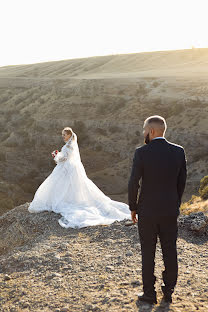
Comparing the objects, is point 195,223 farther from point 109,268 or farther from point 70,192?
point 70,192

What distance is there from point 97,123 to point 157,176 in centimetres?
2890

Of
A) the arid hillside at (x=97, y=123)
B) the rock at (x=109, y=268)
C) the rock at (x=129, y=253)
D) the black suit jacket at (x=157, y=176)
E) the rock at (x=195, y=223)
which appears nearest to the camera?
the black suit jacket at (x=157, y=176)

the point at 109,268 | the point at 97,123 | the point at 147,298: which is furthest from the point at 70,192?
the point at 97,123

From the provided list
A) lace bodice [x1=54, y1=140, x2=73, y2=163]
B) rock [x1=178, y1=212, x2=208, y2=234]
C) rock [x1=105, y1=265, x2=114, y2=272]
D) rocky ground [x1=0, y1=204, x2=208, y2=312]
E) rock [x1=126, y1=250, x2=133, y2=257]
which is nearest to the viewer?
rocky ground [x1=0, y1=204, x2=208, y2=312]

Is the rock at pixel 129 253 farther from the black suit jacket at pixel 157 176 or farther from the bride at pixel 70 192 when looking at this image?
the bride at pixel 70 192

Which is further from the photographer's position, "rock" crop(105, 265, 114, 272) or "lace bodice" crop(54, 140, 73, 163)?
"lace bodice" crop(54, 140, 73, 163)

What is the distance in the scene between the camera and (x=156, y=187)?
3.27 meters

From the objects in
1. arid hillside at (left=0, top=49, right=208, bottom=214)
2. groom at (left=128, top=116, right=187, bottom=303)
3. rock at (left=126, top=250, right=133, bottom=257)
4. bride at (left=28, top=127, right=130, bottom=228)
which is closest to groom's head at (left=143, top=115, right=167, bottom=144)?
groom at (left=128, top=116, right=187, bottom=303)

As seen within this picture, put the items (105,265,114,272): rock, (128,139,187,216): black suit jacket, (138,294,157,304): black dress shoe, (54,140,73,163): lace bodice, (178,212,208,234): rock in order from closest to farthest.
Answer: (128,139,187,216): black suit jacket, (138,294,157,304): black dress shoe, (105,265,114,272): rock, (178,212,208,234): rock, (54,140,73,163): lace bodice

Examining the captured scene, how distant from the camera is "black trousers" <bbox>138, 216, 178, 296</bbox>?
3.31 m

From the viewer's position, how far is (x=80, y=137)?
30828 millimetres

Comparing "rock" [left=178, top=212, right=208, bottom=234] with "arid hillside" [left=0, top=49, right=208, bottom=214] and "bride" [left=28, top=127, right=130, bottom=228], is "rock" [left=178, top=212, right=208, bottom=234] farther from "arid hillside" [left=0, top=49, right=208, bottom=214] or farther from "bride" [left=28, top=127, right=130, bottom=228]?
"arid hillside" [left=0, top=49, right=208, bottom=214]

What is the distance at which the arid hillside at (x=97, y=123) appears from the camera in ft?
76.5

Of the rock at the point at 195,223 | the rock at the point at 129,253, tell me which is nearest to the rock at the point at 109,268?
the rock at the point at 129,253
